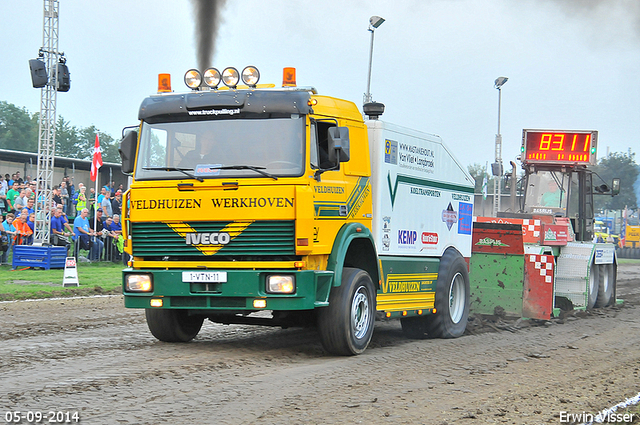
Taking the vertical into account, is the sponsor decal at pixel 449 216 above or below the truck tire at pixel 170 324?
above

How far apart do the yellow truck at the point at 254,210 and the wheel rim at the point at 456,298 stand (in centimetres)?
214

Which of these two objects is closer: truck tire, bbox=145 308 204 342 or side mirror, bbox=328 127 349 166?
side mirror, bbox=328 127 349 166

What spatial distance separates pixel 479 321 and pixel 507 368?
4892 mm

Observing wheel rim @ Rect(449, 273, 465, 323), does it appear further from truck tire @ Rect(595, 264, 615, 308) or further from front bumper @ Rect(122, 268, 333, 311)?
truck tire @ Rect(595, 264, 615, 308)

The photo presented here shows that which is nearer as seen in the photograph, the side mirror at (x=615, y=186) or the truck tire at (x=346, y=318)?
the truck tire at (x=346, y=318)

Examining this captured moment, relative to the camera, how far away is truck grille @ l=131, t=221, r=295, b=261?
27.5 feet

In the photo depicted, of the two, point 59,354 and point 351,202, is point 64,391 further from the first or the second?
point 351,202

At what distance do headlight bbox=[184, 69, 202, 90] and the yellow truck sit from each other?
0.02 metres

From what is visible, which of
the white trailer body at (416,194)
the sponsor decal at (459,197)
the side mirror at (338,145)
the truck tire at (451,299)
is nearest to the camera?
the side mirror at (338,145)

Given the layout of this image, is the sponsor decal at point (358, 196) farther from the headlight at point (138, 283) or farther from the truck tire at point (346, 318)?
the headlight at point (138, 283)

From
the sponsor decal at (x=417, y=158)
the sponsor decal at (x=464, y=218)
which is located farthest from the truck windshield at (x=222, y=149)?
the sponsor decal at (x=464, y=218)

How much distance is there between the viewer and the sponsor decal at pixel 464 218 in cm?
1243

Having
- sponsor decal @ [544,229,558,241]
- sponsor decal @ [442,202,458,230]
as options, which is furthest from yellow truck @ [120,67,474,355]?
sponsor decal @ [544,229,558,241]

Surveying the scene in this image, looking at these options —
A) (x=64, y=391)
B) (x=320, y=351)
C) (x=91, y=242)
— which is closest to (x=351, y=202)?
(x=320, y=351)
